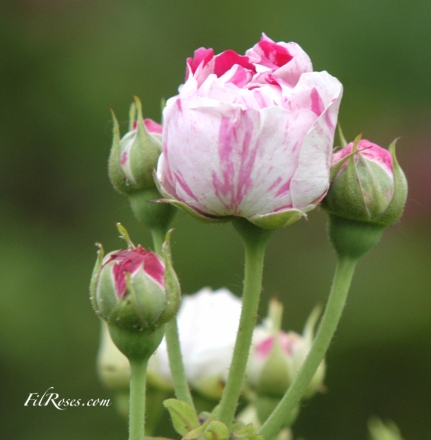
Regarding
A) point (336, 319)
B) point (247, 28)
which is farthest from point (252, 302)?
point (247, 28)

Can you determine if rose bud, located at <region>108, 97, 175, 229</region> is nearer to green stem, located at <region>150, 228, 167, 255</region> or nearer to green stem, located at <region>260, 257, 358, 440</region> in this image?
green stem, located at <region>150, 228, 167, 255</region>

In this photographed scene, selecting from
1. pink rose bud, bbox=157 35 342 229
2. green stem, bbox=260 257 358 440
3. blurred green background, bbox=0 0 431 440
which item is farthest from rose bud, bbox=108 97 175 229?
blurred green background, bbox=0 0 431 440

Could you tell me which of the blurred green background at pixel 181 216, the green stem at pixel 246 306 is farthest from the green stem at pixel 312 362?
the blurred green background at pixel 181 216

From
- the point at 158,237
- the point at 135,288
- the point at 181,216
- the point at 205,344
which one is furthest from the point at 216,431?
the point at 181,216

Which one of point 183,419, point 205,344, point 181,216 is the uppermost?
point 183,419

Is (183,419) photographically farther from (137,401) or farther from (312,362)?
(312,362)

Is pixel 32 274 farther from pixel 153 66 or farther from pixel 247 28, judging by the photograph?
pixel 247 28

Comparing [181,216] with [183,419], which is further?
[181,216]

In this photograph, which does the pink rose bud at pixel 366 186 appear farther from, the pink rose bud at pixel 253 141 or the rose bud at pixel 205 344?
the rose bud at pixel 205 344
